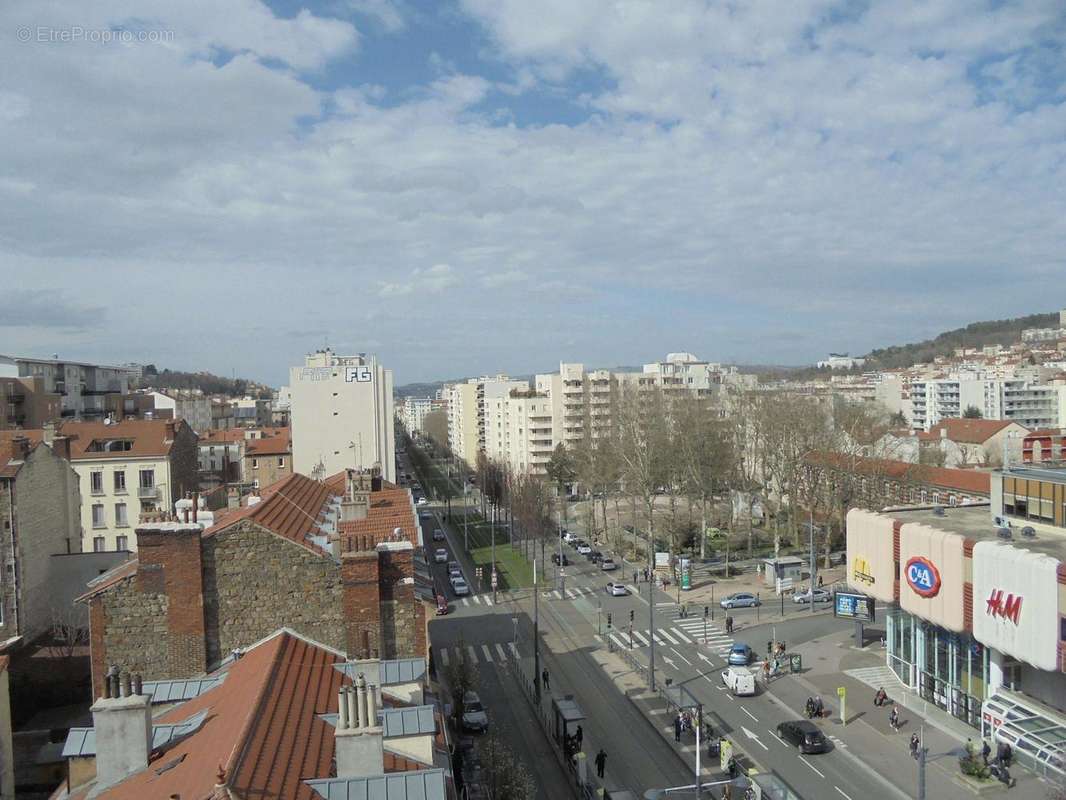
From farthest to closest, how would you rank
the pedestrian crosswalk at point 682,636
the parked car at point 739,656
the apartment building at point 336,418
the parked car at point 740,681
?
the apartment building at point 336,418 → the pedestrian crosswalk at point 682,636 → the parked car at point 739,656 → the parked car at point 740,681

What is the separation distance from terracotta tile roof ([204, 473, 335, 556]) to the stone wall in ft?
1.00

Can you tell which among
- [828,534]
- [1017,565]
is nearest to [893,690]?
[1017,565]

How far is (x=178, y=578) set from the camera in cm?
1605

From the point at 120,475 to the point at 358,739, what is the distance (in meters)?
41.6

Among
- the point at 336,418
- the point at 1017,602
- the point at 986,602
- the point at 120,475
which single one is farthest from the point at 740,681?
the point at 336,418

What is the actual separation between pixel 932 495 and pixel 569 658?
3652cm

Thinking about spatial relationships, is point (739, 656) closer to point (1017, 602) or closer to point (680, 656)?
point (680, 656)

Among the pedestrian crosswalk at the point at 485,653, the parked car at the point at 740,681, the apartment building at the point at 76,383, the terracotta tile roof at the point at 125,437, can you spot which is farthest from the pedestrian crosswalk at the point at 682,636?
the apartment building at the point at 76,383

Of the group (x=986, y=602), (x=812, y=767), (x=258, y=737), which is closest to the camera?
(x=258, y=737)

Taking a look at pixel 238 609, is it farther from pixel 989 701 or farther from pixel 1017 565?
pixel 989 701

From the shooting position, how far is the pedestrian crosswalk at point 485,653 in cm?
3650

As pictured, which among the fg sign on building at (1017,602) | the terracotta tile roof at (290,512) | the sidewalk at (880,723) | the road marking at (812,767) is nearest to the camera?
the terracotta tile roof at (290,512)

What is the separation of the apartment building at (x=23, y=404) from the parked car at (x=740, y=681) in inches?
1837

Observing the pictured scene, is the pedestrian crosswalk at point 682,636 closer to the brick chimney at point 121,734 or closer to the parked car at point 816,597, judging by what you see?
the parked car at point 816,597
